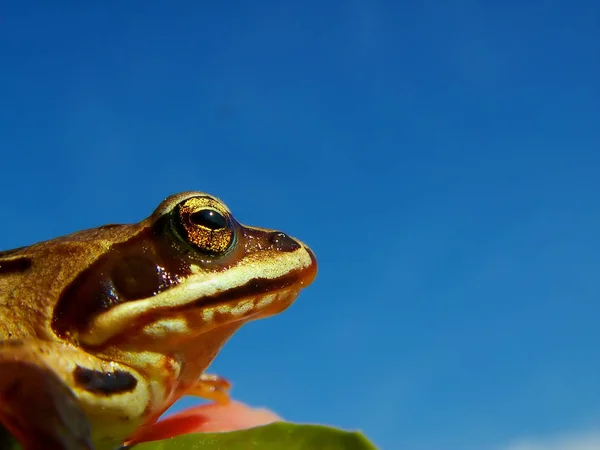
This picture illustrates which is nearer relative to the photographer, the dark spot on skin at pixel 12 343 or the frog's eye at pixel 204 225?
the dark spot on skin at pixel 12 343

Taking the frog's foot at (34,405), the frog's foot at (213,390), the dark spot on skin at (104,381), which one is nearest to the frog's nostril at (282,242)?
the dark spot on skin at (104,381)

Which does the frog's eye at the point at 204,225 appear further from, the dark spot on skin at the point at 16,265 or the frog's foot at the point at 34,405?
the frog's foot at the point at 34,405

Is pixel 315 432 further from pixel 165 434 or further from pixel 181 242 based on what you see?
pixel 165 434

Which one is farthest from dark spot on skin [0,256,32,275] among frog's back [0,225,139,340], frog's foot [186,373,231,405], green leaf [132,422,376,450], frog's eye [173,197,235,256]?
frog's foot [186,373,231,405]

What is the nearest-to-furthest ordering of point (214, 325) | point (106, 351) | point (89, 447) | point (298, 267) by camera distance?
point (89, 447), point (106, 351), point (214, 325), point (298, 267)

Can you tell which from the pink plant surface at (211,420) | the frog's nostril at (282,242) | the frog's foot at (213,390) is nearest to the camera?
the frog's nostril at (282,242)

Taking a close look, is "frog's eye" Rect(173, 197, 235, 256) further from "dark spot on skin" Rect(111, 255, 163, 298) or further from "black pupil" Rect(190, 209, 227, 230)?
"dark spot on skin" Rect(111, 255, 163, 298)

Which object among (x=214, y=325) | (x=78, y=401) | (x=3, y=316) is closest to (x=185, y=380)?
(x=214, y=325)

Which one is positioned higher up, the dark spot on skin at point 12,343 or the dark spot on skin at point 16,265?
the dark spot on skin at point 16,265
